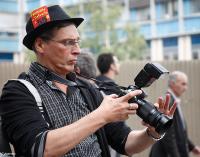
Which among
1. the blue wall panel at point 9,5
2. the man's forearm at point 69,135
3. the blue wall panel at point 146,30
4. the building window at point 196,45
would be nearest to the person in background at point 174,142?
the man's forearm at point 69,135

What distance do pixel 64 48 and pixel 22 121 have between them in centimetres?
44

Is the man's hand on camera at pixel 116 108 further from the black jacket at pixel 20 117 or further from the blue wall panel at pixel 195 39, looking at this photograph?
the blue wall panel at pixel 195 39

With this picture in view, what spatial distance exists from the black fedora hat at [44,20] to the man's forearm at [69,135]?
0.57m

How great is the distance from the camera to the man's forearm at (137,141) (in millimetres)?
2645

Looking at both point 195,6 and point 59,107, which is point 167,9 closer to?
point 195,6

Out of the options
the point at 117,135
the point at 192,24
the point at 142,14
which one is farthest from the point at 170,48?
the point at 117,135

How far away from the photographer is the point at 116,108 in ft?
7.14

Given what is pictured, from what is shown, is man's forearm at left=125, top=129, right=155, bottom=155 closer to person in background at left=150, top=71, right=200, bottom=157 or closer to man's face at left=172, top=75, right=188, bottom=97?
person in background at left=150, top=71, right=200, bottom=157

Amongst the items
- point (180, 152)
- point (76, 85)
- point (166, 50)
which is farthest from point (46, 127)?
point (166, 50)

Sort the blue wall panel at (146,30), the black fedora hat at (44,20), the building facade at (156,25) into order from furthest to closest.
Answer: the blue wall panel at (146,30)
the building facade at (156,25)
the black fedora hat at (44,20)

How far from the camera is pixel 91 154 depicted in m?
2.43

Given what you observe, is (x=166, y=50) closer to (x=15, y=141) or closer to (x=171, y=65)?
(x=171, y=65)

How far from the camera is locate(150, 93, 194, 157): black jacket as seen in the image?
5.44 metres

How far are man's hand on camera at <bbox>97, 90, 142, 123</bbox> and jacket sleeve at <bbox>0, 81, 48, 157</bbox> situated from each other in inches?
11.3
